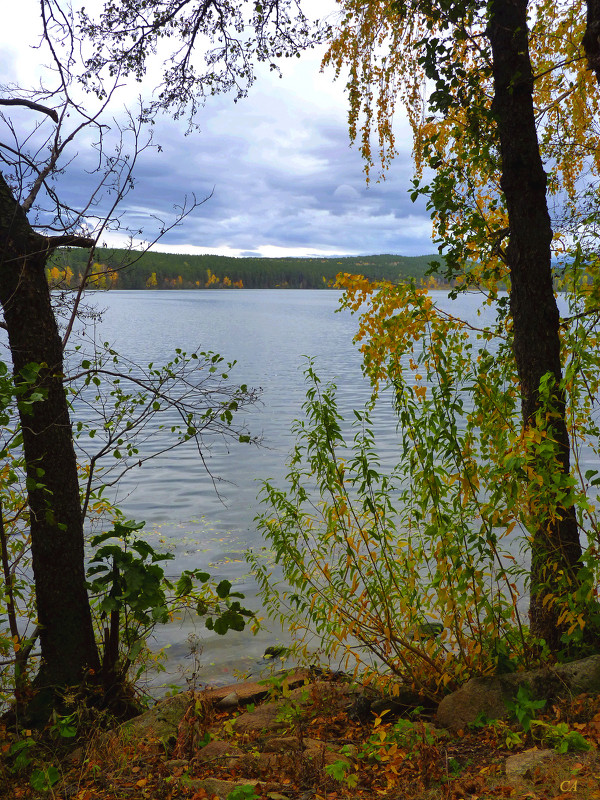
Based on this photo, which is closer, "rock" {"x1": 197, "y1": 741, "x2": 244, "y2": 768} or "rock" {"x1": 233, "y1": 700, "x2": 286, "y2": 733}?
"rock" {"x1": 197, "y1": 741, "x2": 244, "y2": 768}

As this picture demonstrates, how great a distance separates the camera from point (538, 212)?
15.0 feet

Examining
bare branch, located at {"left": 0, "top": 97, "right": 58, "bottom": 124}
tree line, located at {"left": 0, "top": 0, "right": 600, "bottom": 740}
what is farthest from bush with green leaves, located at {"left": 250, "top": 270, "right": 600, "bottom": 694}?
bare branch, located at {"left": 0, "top": 97, "right": 58, "bottom": 124}

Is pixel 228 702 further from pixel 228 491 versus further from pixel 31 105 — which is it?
pixel 228 491

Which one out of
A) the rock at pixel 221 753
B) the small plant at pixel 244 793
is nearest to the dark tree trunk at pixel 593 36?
the small plant at pixel 244 793

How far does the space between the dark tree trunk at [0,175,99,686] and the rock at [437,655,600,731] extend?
8.72 feet

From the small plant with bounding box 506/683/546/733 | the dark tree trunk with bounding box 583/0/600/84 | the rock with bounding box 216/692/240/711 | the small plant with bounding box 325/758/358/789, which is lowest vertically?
the rock with bounding box 216/692/240/711

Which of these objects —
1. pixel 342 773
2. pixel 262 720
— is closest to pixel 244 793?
pixel 342 773

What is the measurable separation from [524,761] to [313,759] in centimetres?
113

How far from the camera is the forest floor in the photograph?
3199 mm

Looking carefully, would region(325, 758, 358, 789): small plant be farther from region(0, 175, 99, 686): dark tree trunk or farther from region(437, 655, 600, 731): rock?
region(0, 175, 99, 686): dark tree trunk

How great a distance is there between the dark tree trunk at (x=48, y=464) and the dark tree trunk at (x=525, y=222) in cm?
329

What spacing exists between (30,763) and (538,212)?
16.3 ft

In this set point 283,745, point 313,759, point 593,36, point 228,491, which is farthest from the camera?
point 228,491

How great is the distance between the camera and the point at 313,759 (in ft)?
12.0
